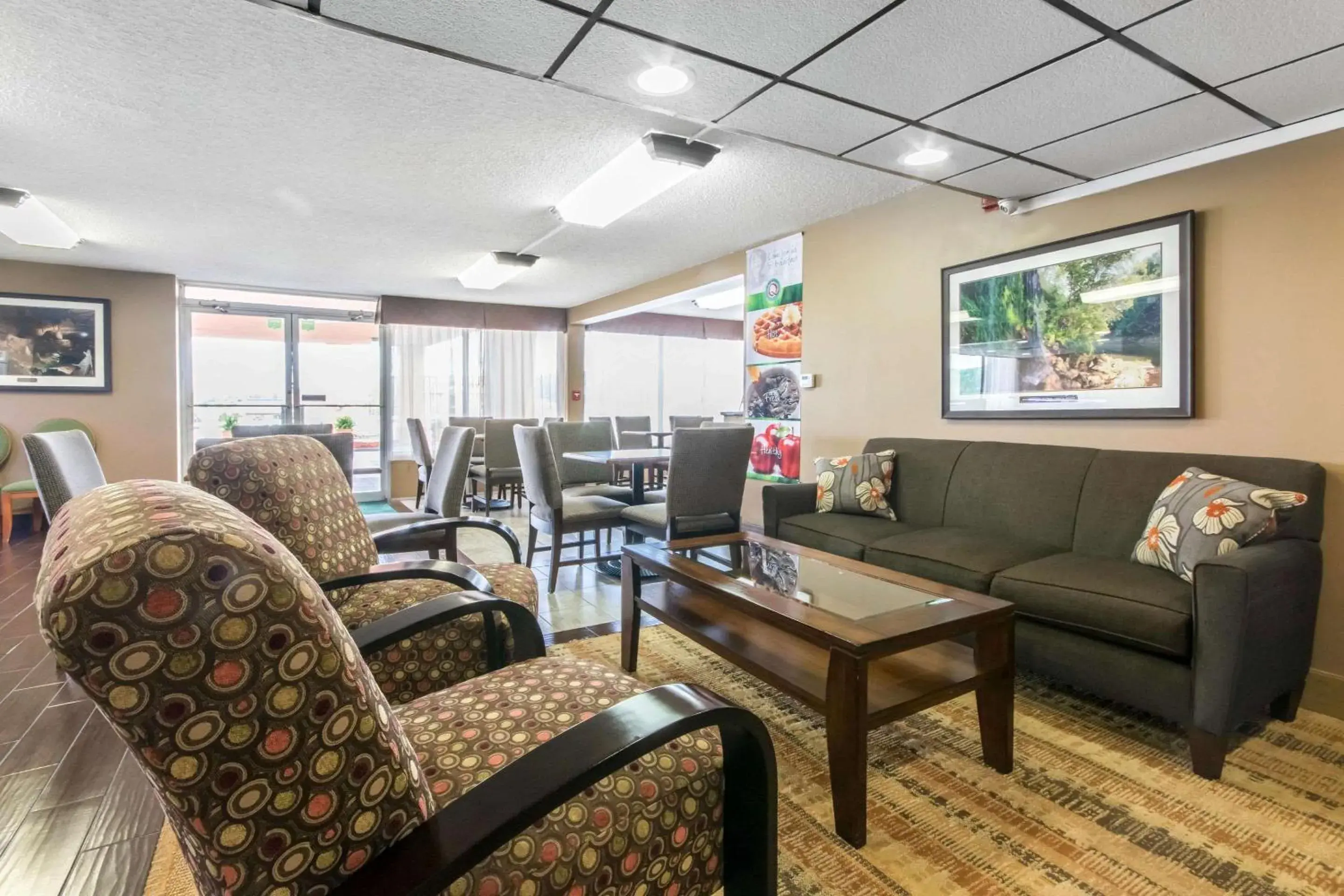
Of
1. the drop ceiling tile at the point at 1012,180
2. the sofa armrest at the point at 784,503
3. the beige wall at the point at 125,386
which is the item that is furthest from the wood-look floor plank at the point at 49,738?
the beige wall at the point at 125,386

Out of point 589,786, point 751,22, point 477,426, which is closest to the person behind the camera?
point 589,786

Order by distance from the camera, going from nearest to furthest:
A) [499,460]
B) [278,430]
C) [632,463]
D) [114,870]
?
[114,870] → [632,463] → [278,430] → [499,460]

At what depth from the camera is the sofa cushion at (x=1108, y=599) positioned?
1.92 metres

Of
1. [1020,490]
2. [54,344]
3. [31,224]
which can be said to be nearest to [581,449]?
[1020,490]

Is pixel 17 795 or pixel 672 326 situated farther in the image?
pixel 672 326

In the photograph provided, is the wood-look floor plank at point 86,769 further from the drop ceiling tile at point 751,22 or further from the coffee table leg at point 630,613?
the drop ceiling tile at point 751,22

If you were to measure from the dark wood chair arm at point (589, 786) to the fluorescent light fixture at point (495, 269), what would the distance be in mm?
4613

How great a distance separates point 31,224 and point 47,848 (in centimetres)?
399

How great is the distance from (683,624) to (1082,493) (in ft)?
5.80

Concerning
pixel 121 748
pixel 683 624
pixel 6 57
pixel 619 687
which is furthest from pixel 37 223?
pixel 619 687

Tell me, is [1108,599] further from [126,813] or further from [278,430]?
[278,430]

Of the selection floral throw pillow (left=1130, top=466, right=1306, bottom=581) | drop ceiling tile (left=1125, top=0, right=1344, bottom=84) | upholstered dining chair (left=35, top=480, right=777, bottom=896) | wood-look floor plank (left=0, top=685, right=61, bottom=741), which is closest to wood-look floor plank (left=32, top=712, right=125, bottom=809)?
wood-look floor plank (left=0, top=685, right=61, bottom=741)

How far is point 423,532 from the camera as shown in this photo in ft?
8.57

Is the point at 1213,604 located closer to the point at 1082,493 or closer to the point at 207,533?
the point at 1082,493
